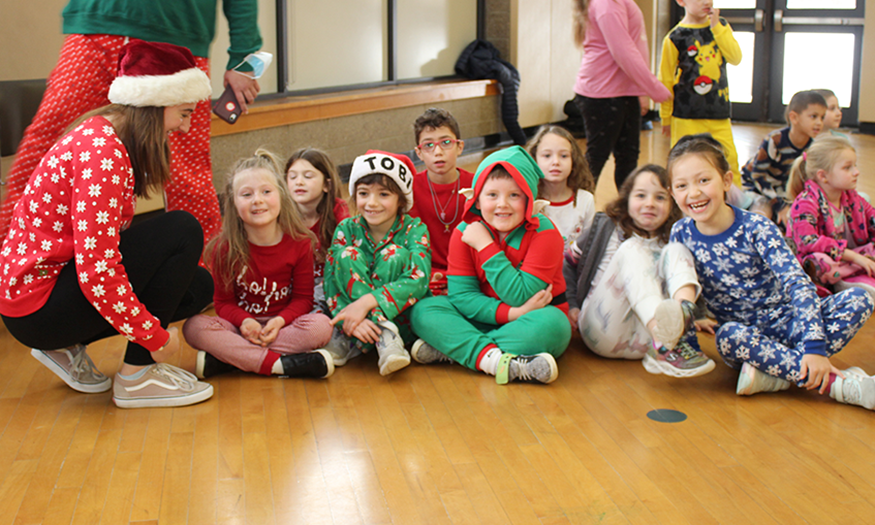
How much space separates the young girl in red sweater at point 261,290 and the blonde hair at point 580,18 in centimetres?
180

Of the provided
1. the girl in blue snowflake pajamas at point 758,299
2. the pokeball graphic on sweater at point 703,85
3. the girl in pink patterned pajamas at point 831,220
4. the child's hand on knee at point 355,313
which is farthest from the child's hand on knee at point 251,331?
the pokeball graphic on sweater at point 703,85

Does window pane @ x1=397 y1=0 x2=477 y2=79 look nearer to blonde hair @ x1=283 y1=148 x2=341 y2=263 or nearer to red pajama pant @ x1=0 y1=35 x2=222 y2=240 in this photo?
blonde hair @ x1=283 y1=148 x2=341 y2=263

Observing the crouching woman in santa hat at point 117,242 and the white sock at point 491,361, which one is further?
the white sock at point 491,361

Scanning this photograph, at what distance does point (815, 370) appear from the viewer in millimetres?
2012

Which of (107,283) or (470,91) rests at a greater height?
(470,91)

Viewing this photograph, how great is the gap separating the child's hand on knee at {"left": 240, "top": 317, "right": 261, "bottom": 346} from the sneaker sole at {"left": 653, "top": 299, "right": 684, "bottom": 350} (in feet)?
3.62

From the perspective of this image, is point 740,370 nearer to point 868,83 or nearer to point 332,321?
point 332,321

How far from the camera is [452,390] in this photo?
2.18 meters

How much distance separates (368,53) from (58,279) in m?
4.34

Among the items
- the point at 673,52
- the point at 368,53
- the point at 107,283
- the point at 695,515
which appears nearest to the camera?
the point at 695,515

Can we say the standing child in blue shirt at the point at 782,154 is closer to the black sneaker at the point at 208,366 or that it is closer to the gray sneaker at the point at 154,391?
the black sneaker at the point at 208,366

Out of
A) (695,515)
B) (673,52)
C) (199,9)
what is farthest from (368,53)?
(695,515)

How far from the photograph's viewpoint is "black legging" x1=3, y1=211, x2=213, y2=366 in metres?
1.91

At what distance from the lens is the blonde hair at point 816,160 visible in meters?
2.84
